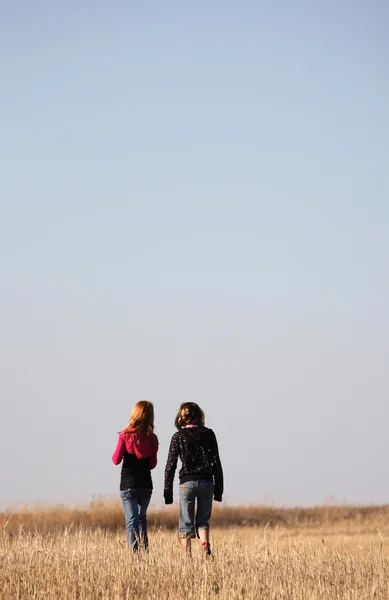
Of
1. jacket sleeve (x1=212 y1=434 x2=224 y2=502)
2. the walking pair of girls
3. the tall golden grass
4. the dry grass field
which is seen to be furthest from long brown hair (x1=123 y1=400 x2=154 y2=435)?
the tall golden grass

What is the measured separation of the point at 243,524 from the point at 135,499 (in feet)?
38.3

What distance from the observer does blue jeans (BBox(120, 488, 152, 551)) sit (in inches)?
464

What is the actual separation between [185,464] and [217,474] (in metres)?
0.43

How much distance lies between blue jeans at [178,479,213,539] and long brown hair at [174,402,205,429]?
714mm

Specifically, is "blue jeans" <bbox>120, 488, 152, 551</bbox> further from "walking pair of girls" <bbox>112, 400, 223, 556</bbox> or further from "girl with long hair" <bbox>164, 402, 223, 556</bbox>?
"girl with long hair" <bbox>164, 402, 223, 556</bbox>

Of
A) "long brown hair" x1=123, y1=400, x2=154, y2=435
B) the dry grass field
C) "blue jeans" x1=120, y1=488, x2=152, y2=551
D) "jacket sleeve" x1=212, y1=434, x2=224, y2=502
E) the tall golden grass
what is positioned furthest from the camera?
the tall golden grass

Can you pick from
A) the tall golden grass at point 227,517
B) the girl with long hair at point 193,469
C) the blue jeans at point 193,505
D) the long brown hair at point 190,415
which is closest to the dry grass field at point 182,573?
the blue jeans at point 193,505

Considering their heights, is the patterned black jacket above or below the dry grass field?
above

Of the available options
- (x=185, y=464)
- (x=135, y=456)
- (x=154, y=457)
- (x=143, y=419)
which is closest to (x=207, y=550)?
(x=185, y=464)

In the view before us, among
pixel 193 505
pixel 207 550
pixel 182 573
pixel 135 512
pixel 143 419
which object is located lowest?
pixel 182 573

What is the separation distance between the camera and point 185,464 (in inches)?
443

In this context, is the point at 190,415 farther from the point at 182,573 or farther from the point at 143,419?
the point at 182,573

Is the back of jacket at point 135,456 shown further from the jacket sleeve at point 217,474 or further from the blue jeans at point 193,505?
the jacket sleeve at point 217,474

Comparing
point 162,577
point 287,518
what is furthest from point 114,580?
point 287,518
